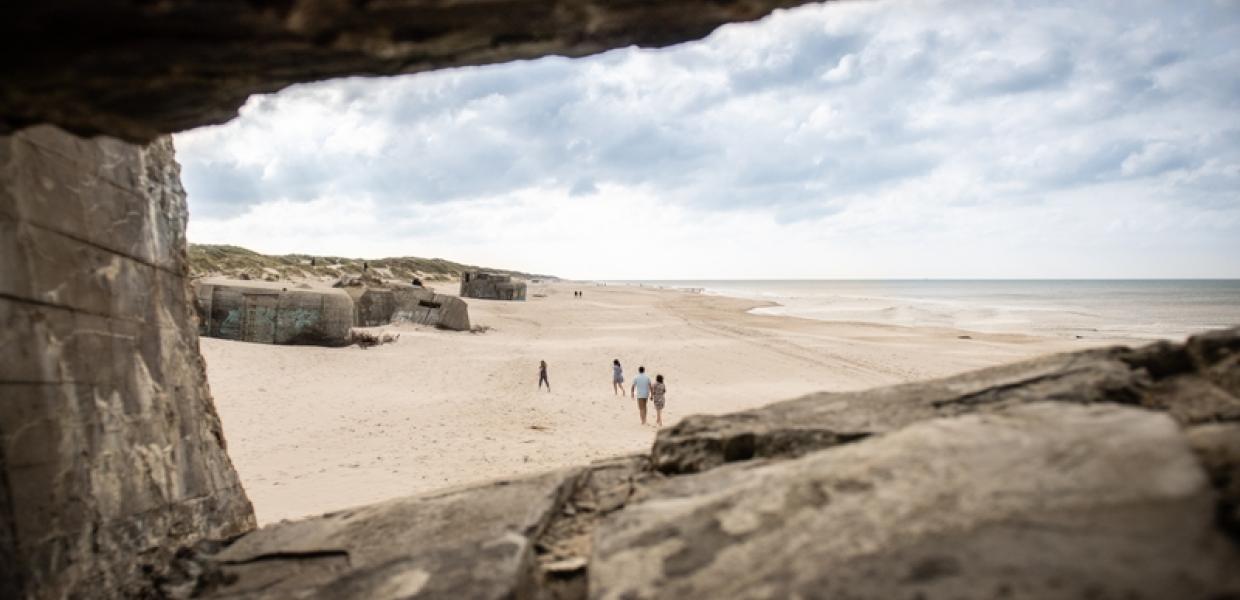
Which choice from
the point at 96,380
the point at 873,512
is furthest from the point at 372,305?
the point at 873,512

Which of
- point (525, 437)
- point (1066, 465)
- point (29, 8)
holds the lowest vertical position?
point (525, 437)

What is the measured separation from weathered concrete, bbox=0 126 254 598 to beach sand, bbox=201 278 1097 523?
94.6 inches

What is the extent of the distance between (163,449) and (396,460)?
495cm

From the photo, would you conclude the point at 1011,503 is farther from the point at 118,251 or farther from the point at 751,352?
the point at 751,352

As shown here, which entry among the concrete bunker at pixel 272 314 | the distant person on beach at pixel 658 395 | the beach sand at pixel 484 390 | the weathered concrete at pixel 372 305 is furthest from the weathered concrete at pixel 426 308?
the distant person on beach at pixel 658 395

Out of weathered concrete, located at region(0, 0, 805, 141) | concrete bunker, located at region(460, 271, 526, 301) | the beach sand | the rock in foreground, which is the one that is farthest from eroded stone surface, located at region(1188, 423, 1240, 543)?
concrete bunker, located at region(460, 271, 526, 301)

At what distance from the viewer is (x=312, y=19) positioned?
249 centimetres

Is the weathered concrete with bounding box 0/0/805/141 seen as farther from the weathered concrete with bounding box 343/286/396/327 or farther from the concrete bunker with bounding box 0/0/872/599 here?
the weathered concrete with bounding box 343/286/396/327

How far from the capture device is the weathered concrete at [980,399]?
3090 millimetres

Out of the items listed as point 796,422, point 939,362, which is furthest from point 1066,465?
point 939,362

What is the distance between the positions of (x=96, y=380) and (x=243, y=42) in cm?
290

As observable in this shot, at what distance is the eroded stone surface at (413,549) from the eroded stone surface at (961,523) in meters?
→ 0.51

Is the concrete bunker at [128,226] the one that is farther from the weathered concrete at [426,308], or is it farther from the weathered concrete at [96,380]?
the weathered concrete at [426,308]

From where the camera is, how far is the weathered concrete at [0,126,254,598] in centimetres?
356
